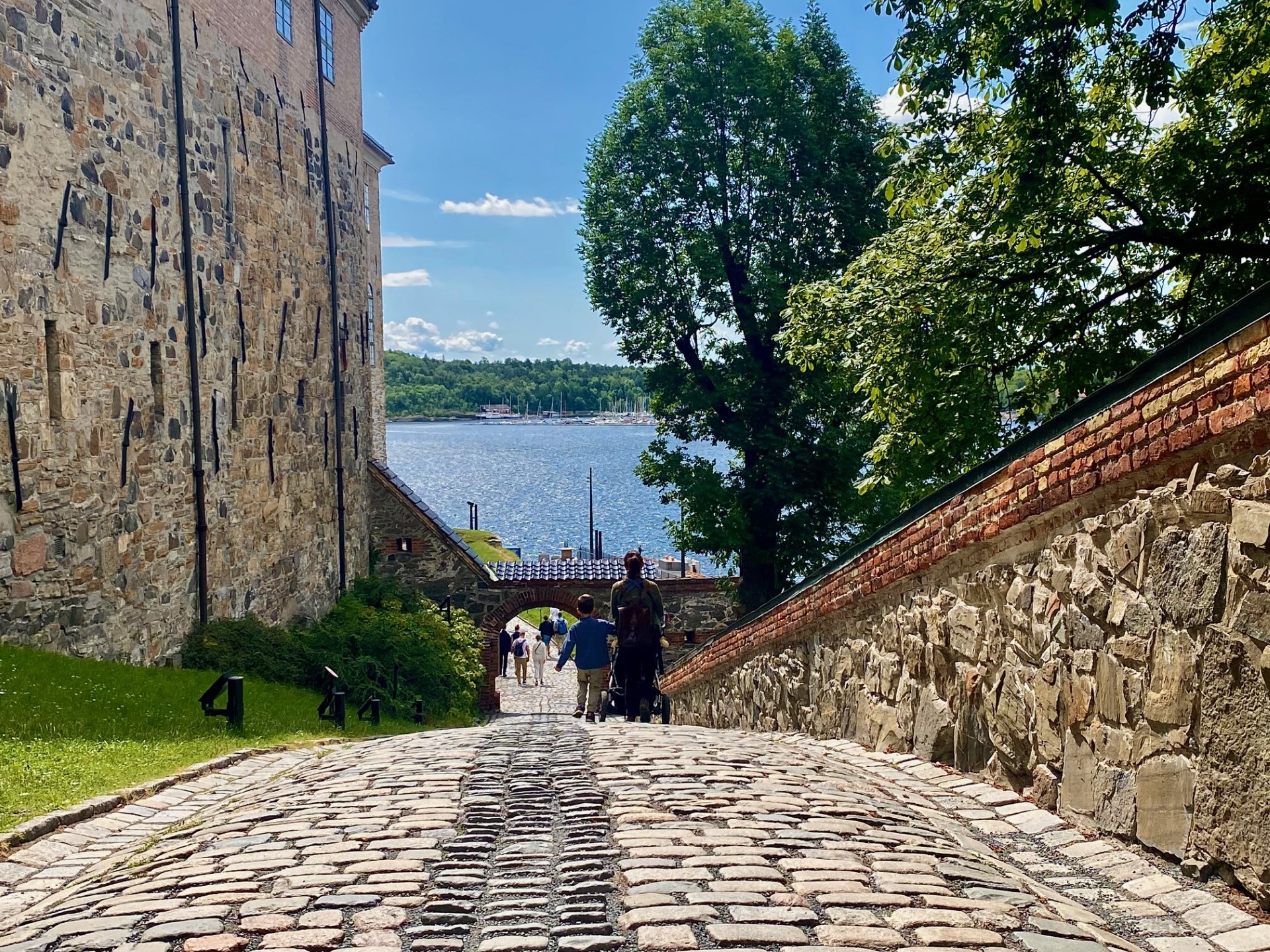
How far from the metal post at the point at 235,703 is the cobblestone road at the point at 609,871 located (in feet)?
10.9

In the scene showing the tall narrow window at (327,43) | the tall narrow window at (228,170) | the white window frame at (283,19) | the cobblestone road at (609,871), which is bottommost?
the cobblestone road at (609,871)

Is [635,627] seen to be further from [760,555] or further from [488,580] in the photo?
[488,580]

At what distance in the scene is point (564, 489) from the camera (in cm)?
11619

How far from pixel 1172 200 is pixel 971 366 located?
2711mm

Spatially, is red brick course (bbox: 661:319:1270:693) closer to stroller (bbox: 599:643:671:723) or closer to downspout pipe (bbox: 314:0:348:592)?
stroller (bbox: 599:643:671:723)

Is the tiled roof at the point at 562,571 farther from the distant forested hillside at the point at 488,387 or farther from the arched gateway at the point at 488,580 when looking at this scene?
the distant forested hillside at the point at 488,387

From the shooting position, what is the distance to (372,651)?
19703mm

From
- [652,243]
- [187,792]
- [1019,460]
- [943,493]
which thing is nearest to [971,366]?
[943,493]

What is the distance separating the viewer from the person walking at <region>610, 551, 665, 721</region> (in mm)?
11211

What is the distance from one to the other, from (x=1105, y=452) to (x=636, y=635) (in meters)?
7.23

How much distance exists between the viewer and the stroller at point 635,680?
11508mm

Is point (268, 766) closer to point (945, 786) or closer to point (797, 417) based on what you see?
point (945, 786)

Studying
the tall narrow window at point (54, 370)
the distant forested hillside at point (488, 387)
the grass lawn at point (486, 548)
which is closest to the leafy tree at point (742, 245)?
the tall narrow window at point (54, 370)

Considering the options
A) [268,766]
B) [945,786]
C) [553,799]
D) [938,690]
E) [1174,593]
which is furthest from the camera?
[268,766]
